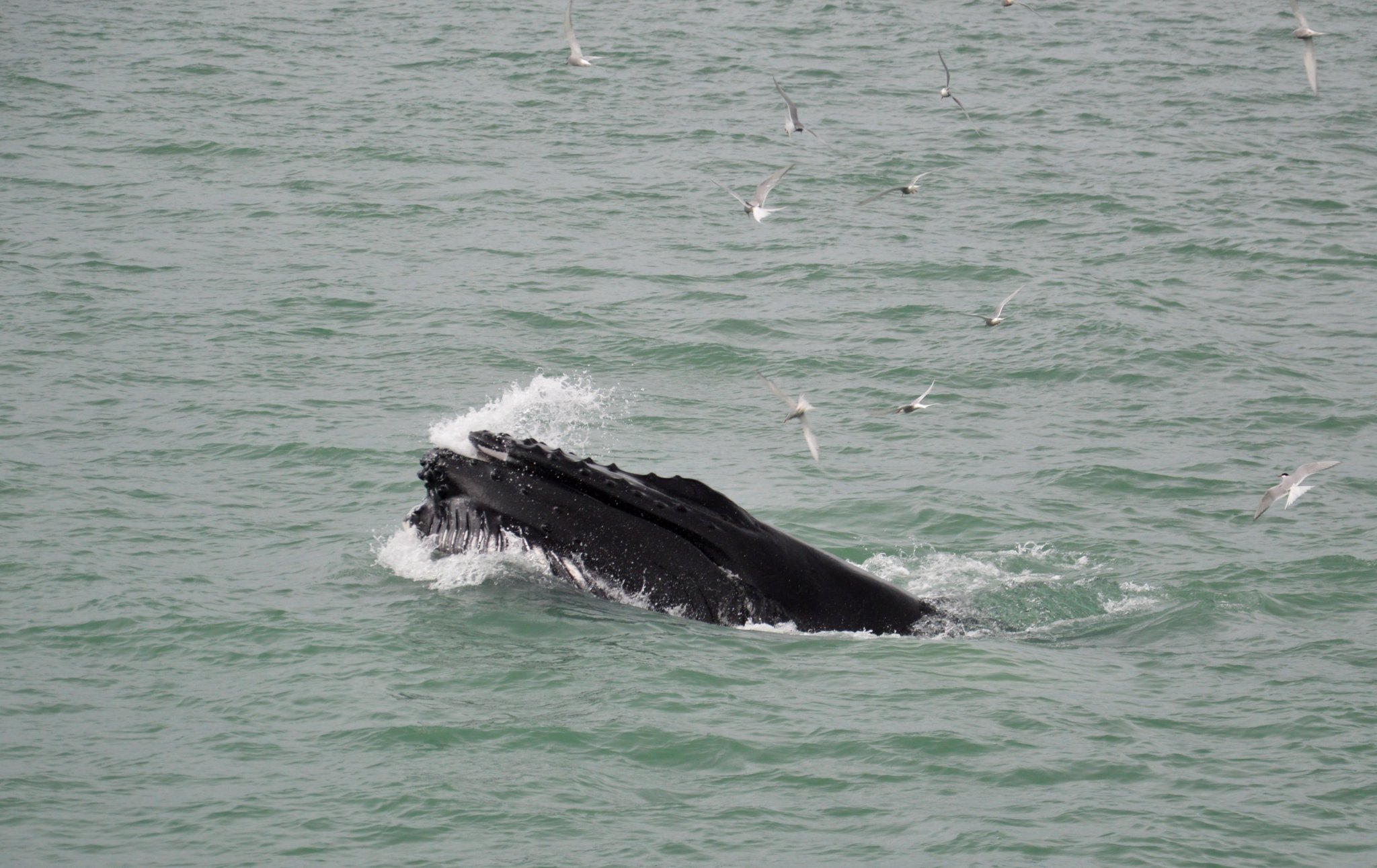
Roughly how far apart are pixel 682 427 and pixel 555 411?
1.19 m

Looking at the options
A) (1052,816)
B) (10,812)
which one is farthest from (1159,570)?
(10,812)

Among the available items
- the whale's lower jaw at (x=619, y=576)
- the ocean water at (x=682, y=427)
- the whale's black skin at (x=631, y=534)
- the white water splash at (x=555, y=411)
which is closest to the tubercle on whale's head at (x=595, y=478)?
the whale's black skin at (x=631, y=534)

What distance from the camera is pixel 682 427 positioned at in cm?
1500

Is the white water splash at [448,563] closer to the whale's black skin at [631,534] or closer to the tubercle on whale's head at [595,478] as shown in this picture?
the whale's black skin at [631,534]

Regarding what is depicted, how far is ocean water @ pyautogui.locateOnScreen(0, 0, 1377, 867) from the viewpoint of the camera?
27.2 ft

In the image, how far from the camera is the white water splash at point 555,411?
13.0m

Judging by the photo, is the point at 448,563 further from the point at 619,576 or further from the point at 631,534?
the point at 631,534

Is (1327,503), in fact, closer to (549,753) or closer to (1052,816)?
(1052,816)

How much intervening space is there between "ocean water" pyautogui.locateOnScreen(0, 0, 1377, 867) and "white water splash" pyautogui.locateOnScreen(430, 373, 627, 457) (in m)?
0.09

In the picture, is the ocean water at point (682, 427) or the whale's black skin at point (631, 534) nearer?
the ocean water at point (682, 427)

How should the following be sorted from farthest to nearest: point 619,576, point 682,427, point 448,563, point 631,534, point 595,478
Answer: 1. point 682,427
2. point 448,563
3. point 619,576
4. point 631,534
5. point 595,478

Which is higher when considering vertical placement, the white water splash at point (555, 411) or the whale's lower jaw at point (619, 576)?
the whale's lower jaw at point (619, 576)

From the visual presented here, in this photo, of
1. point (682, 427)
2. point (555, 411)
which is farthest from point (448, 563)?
point (682, 427)

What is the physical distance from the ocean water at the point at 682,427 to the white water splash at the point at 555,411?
0.29 ft
